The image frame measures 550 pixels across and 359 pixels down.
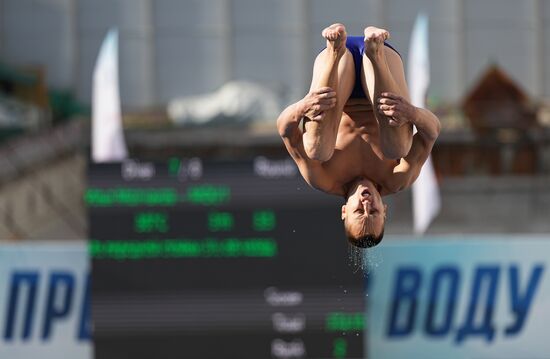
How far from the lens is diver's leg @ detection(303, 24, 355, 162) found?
40.6ft

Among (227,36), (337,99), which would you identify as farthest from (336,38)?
(227,36)

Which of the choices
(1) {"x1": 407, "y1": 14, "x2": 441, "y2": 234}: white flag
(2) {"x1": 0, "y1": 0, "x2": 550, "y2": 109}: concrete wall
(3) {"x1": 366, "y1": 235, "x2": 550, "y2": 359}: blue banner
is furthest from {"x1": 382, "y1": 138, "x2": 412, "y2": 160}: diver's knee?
(2) {"x1": 0, "y1": 0, "x2": 550, "y2": 109}: concrete wall

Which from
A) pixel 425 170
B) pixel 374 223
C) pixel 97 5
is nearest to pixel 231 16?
pixel 97 5

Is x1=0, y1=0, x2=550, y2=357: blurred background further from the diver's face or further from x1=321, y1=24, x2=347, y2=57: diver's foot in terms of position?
x1=321, y1=24, x2=347, y2=57: diver's foot

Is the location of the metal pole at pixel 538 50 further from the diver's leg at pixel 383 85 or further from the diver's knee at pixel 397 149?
the diver's knee at pixel 397 149

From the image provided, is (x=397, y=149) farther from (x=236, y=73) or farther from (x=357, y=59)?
(x=236, y=73)

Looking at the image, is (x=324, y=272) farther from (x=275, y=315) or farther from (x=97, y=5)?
(x=97, y=5)

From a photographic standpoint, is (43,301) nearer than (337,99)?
No

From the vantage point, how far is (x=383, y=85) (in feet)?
40.4

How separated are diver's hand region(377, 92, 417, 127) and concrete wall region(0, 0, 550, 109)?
2655 cm

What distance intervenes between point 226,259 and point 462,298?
4023mm

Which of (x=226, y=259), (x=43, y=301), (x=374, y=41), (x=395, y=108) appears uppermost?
(x=374, y=41)

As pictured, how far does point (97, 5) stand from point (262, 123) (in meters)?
6.87

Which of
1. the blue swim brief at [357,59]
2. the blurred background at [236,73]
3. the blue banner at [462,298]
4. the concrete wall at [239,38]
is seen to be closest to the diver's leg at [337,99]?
the blue swim brief at [357,59]
